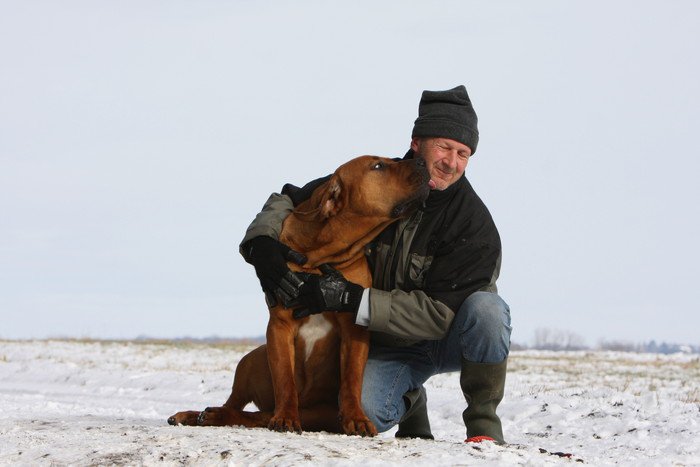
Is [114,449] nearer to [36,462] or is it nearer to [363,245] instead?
[36,462]

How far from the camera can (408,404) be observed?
17.8 ft

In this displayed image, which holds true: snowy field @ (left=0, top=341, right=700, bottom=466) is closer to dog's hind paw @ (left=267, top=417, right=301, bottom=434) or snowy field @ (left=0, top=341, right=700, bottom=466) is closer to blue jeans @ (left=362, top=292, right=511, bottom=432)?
dog's hind paw @ (left=267, top=417, right=301, bottom=434)

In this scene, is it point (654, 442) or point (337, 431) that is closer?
point (337, 431)

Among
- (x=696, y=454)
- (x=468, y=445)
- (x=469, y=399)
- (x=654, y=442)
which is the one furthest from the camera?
(x=654, y=442)

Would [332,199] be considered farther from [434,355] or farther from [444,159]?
[434,355]

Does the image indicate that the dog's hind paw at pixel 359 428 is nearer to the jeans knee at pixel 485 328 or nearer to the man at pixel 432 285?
the man at pixel 432 285

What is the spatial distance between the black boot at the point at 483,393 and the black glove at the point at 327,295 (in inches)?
36.4

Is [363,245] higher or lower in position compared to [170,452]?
higher

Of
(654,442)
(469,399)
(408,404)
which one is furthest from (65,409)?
(654,442)

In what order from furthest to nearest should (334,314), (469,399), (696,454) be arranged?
(696,454) → (469,399) → (334,314)

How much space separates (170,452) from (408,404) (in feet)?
6.40

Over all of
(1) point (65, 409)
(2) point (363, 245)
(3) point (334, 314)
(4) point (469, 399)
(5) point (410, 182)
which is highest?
(5) point (410, 182)

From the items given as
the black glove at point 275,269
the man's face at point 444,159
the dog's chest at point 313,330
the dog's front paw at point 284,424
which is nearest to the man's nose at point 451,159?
the man's face at point 444,159

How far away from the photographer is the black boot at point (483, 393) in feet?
16.3
